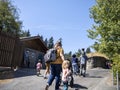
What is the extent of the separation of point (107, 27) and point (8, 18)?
3438cm

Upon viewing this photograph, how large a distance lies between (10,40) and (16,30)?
4501 cm

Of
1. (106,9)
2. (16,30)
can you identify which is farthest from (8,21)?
(106,9)

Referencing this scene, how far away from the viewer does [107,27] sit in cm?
3166

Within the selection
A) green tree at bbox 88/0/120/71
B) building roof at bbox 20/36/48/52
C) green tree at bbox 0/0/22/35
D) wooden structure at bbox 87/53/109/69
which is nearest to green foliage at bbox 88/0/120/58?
green tree at bbox 88/0/120/71

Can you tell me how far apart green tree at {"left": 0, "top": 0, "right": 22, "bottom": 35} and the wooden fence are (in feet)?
131

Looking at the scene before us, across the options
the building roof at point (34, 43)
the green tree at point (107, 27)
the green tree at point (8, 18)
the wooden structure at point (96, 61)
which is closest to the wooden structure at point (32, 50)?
the building roof at point (34, 43)

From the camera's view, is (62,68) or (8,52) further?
(8,52)

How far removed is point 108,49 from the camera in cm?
3102

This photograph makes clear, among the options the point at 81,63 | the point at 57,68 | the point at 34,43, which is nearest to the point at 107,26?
the point at 34,43

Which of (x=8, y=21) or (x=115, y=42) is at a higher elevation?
(x=8, y=21)

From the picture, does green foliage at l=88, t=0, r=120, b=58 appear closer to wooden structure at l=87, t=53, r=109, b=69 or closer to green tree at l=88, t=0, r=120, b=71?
green tree at l=88, t=0, r=120, b=71

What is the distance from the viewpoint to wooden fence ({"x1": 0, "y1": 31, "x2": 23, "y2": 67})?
19.5 meters

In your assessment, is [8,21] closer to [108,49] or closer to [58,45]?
[108,49]

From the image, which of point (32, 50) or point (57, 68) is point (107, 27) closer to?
point (32, 50)
